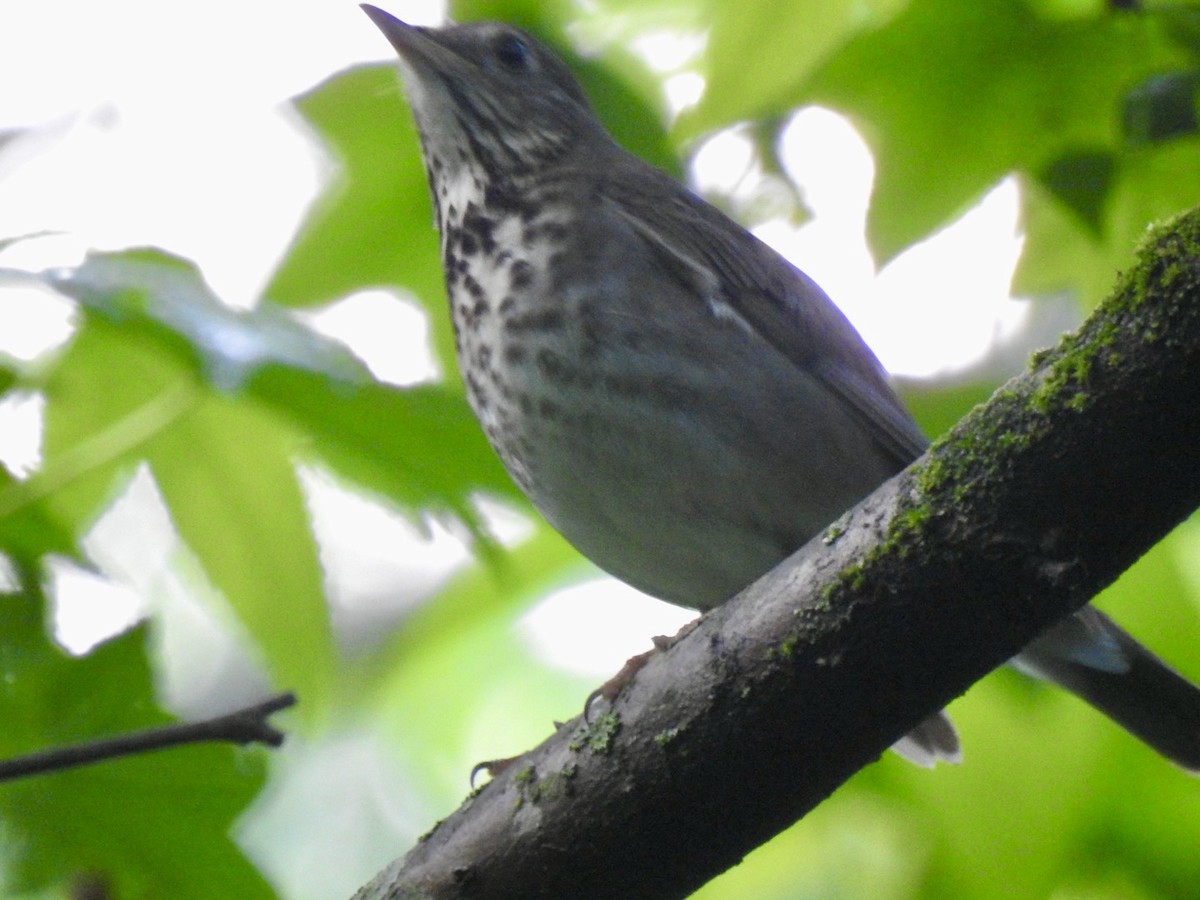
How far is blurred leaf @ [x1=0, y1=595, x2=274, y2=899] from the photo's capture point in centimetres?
236

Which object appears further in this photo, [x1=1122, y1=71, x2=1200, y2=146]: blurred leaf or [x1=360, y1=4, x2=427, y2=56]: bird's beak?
[x1=360, y1=4, x2=427, y2=56]: bird's beak

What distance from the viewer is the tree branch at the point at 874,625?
167cm

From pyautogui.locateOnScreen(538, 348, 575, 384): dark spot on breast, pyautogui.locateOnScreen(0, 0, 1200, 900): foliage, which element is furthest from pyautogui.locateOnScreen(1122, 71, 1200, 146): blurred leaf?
pyautogui.locateOnScreen(538, 348, 575, 384): dark spot on breast

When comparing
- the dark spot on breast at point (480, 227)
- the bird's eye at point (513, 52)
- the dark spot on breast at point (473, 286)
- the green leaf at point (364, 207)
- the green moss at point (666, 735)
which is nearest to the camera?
the green moss at point (666, 735)

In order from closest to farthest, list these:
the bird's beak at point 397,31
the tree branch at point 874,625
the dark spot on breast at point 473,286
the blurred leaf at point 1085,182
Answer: the tree branch at point 874,625 < the blurred leaf at point 1085,182 < the dark spot on breast at point 473,286 < the bird's beak at point 397,31

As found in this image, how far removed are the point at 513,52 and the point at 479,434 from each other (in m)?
1.53

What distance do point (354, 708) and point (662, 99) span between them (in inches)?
86.9

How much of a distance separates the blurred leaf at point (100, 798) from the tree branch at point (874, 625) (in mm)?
352

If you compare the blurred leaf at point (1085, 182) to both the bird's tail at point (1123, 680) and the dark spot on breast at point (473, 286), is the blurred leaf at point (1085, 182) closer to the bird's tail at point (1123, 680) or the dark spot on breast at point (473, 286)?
the bird's tail at point (1123, 680)

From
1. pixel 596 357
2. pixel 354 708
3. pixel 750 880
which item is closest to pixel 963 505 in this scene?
pixel 596 357

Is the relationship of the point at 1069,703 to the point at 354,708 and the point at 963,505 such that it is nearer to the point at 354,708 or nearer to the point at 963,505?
the point at 963,505

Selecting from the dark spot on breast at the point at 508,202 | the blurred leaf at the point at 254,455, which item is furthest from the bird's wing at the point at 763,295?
the blurred leaf at the point at 254,455

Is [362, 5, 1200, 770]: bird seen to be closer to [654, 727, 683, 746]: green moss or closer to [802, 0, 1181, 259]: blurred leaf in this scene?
[802, 0, 1181, 259]: blurred leaf

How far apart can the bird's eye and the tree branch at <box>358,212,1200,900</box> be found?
205 centimetres
